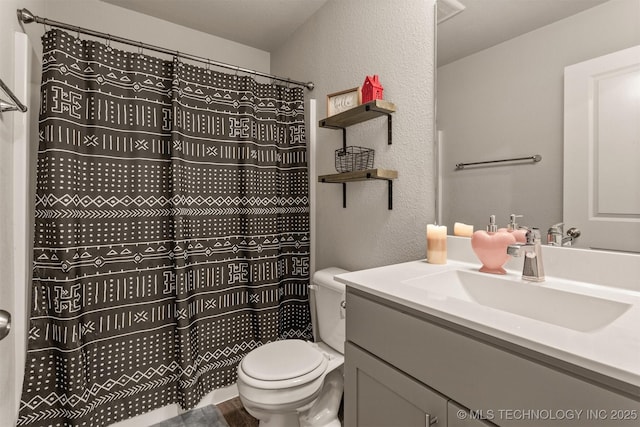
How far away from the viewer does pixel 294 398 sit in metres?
1.29

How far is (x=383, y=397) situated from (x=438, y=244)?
60 centimetres

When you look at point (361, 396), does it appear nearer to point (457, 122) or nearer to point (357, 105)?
point (457, 122)

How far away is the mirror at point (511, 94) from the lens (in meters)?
0.96

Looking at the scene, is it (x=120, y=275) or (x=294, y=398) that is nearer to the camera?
(x=294, y=398)

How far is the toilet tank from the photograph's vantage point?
1577 mm

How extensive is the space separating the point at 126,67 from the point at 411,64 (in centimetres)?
141

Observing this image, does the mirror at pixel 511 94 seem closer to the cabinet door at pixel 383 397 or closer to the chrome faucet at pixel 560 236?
the chrome faucet at pixel 560 236

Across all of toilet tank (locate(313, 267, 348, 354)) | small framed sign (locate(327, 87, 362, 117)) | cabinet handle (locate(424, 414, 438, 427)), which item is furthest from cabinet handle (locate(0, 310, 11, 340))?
small framed sign (locate(327, 87, 362, 117))

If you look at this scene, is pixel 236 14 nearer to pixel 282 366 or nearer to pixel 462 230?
pixel 462 230

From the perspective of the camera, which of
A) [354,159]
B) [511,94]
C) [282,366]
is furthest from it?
[354,159]

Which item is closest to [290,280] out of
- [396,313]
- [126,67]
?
[396,313]

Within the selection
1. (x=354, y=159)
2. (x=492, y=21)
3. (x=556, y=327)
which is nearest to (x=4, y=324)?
(x=556, y=327)

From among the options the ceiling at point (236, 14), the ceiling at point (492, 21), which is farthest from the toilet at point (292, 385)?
the ceiling at point (236, 14)

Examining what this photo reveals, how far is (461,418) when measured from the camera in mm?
677
